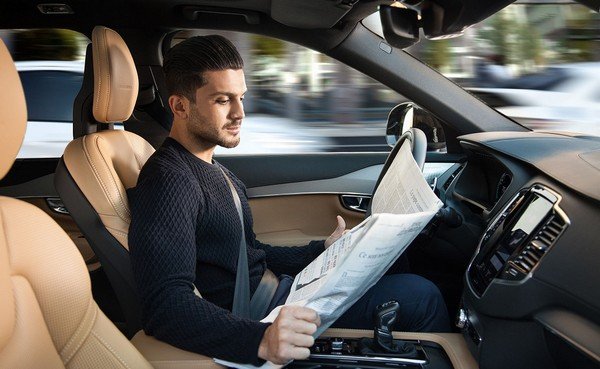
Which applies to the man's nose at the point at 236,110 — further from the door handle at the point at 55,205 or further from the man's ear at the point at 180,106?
the door handle at the point at 55,205

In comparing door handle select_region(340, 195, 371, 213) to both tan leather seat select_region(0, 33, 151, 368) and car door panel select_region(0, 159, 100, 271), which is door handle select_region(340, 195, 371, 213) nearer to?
car door panel select_region(0, 159, 100, 271)

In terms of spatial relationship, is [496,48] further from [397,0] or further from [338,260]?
[338,260]

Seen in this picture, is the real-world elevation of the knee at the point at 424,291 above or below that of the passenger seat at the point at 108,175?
below

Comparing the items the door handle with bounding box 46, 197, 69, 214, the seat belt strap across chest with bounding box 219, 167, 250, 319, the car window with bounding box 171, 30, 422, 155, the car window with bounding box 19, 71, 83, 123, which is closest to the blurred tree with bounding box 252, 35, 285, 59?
the car window with bounding box 171, 30, 422, 155

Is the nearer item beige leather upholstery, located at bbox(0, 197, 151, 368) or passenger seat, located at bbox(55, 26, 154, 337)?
beige leather upholstery, located at bbox(0, 197, 151, 368)

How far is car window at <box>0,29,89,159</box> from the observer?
2.75 metres

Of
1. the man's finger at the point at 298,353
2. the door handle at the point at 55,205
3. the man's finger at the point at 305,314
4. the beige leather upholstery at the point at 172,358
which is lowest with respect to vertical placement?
the door handle at the point at 55,205

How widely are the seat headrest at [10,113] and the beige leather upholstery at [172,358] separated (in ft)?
1.64

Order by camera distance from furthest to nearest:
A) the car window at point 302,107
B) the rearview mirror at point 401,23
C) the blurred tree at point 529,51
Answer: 1. the blurred tree at point 529,51
2. the car window at point 302,107
3. the rearview mirror at point 401,23

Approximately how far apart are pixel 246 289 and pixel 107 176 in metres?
0.48

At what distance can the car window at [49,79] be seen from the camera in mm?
2746

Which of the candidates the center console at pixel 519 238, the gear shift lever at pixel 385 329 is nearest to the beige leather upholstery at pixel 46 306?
the gear shift lever at pixel 385 329

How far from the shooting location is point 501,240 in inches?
57.4

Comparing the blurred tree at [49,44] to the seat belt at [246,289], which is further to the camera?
the blurred tree at [49,44]
